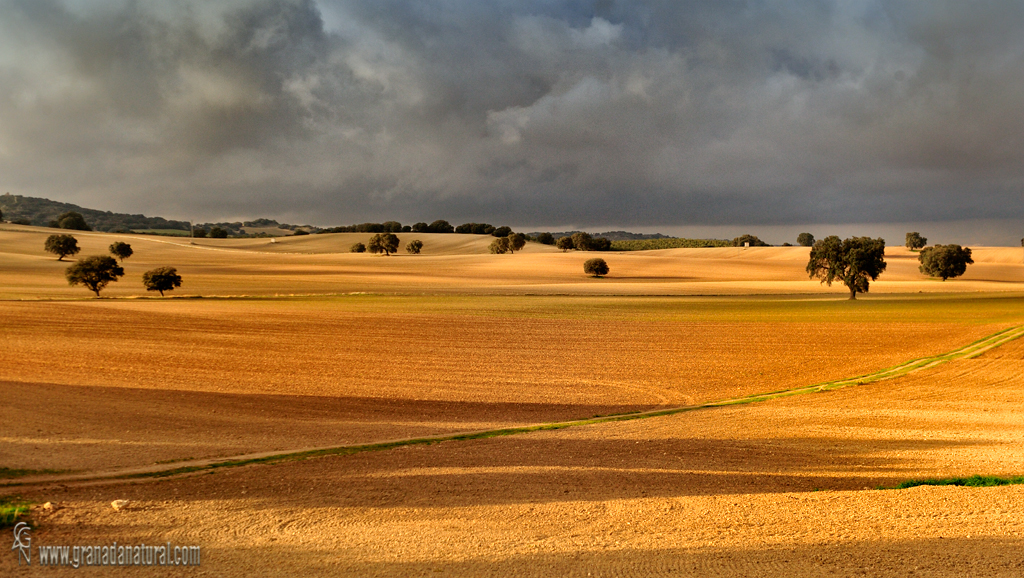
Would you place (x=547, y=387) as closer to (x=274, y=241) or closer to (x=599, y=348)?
(x=599, y=348)

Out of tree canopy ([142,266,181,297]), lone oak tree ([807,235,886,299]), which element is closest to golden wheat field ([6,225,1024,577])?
lone oak tree ([807,235,886,299])

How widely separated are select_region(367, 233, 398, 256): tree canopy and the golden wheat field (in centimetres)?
9682

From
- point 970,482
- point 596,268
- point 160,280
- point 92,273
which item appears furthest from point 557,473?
point 596,268

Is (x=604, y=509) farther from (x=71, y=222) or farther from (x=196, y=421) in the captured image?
(x=71, y=222)

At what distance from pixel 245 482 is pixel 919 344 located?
3271cm

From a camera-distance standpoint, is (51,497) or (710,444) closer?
(51,497)

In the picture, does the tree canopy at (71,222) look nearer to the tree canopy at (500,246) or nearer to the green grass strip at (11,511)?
the tree canopy at (500,246)

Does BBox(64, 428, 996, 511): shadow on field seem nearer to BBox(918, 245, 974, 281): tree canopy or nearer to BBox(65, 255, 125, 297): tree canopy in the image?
BBox(65, 255, 125, 297): tree canopy

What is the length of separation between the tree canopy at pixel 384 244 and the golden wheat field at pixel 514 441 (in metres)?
96.8

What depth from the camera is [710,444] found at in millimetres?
15773

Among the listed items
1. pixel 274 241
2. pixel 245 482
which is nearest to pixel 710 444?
pixel 245 482

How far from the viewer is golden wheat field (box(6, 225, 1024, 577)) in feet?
30.9

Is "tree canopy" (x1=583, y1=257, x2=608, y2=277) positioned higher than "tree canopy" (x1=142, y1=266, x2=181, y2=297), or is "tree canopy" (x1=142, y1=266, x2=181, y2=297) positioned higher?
"tree canopy" (x1=583, y1=257, x2=608, y2=277)

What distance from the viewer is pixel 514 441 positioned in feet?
53.1
